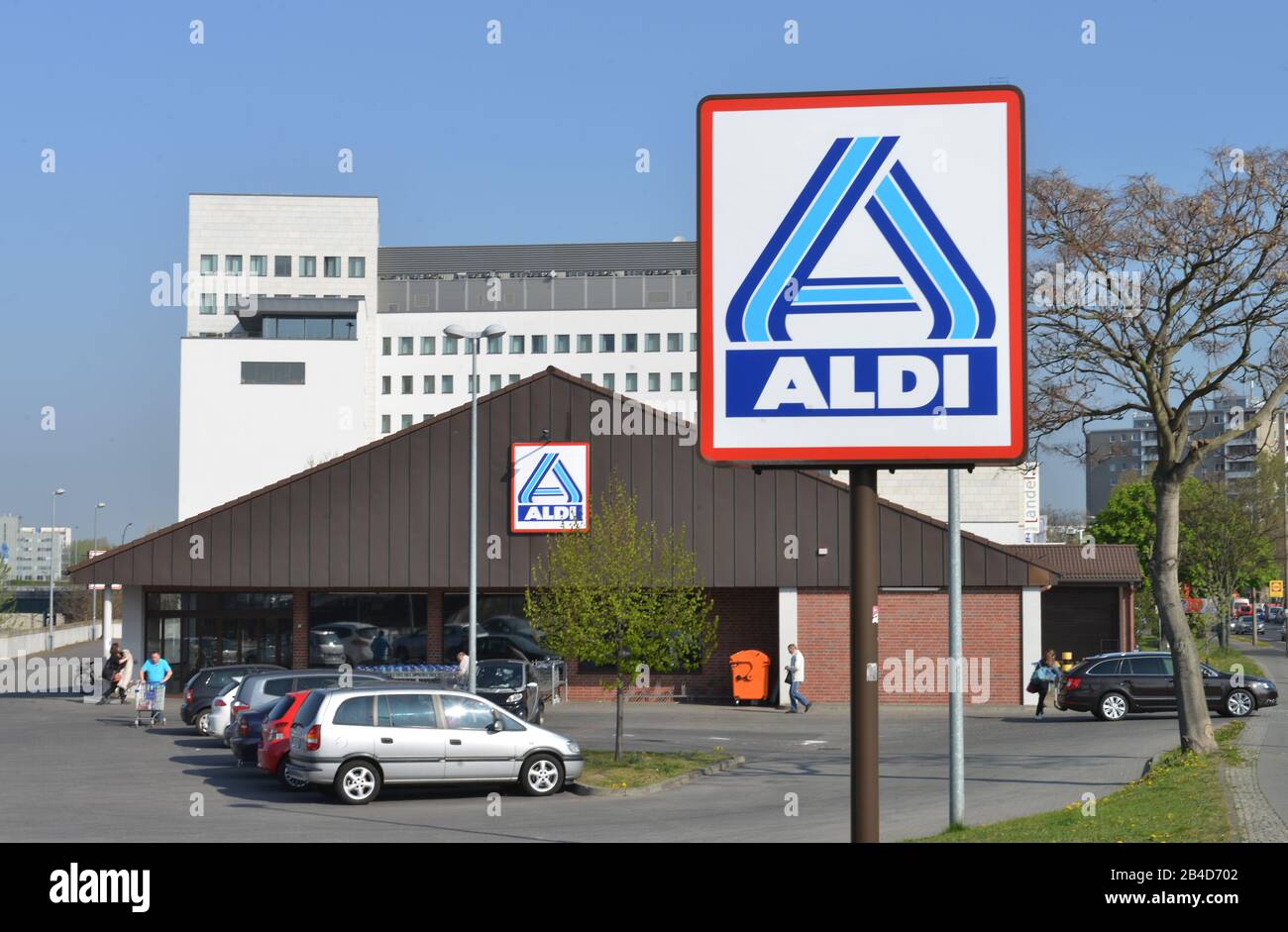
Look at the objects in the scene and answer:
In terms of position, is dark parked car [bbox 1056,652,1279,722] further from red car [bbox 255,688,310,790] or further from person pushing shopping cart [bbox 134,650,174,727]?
person pushing shopping cart [bbox 134,650,174,727]

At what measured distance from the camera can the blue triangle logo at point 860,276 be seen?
588 centimetres

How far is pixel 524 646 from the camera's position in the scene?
41750 mm

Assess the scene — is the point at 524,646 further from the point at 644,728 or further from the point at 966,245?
the point at 966,245

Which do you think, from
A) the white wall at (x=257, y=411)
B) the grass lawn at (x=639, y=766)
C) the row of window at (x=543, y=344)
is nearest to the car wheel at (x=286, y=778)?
the grass lawn at (x=639, y=766)

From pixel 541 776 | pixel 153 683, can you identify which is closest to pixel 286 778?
pixel 541 776

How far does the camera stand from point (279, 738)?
856 inches

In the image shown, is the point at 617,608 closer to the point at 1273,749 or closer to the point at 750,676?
the point at 1273,749

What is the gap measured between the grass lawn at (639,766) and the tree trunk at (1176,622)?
7.87 metres

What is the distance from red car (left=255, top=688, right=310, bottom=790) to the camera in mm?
21625

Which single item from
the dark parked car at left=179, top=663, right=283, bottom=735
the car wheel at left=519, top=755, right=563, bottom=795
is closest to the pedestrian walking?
the car wheel at left=519, top=755, right=563, bottom=795

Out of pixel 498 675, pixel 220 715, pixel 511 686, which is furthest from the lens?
pixel 498 675

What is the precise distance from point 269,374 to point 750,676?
58923 mm

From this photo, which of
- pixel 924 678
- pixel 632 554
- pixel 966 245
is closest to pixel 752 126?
pixel 966 245

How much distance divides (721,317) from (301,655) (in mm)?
38012
